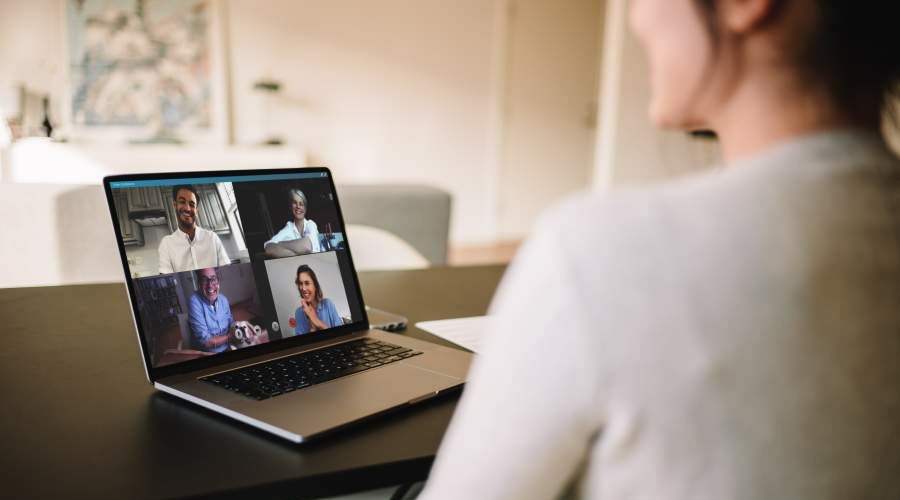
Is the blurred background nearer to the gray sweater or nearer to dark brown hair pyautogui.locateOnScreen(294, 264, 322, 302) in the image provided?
dark brown hair pyautogui.locateOnScreen(294, 264, 322, 302)

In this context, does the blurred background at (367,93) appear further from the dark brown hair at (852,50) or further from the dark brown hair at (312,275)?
the dark brown hair at (852,50)

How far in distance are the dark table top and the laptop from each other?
0.08 ft

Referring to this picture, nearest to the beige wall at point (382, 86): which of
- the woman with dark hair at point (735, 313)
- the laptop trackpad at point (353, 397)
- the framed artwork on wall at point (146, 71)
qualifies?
the framed artwork on wall at point (146, 71)

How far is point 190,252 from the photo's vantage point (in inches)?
35.0

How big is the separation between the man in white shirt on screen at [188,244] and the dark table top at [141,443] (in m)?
0.16

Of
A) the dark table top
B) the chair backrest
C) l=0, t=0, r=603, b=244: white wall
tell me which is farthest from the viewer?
l=0, t=0, r=603, b=244: white wall

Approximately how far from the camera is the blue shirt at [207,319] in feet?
2.86

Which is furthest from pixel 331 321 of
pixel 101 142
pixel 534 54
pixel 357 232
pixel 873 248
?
pixel 534 54

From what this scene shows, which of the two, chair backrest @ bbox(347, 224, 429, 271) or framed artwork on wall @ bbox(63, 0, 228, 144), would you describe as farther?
framed artwork on wall @ bbox(63, 0, 228, 144)

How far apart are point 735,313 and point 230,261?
27.5 inches

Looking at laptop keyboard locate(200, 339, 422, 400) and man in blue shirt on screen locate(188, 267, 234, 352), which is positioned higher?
man in blue shirt on screen locate(188, 267, 234, 352)

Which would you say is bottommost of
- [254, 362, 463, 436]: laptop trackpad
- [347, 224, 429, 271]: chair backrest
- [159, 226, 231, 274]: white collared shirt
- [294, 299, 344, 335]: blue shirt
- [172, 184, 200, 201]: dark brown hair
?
[347, 224, 429, 271]: chair backrest

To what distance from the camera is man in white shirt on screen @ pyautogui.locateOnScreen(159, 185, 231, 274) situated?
87 cm

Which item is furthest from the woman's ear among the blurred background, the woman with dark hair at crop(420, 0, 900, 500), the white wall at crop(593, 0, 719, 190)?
the white wall at crop(593, 0, 719, 190)
